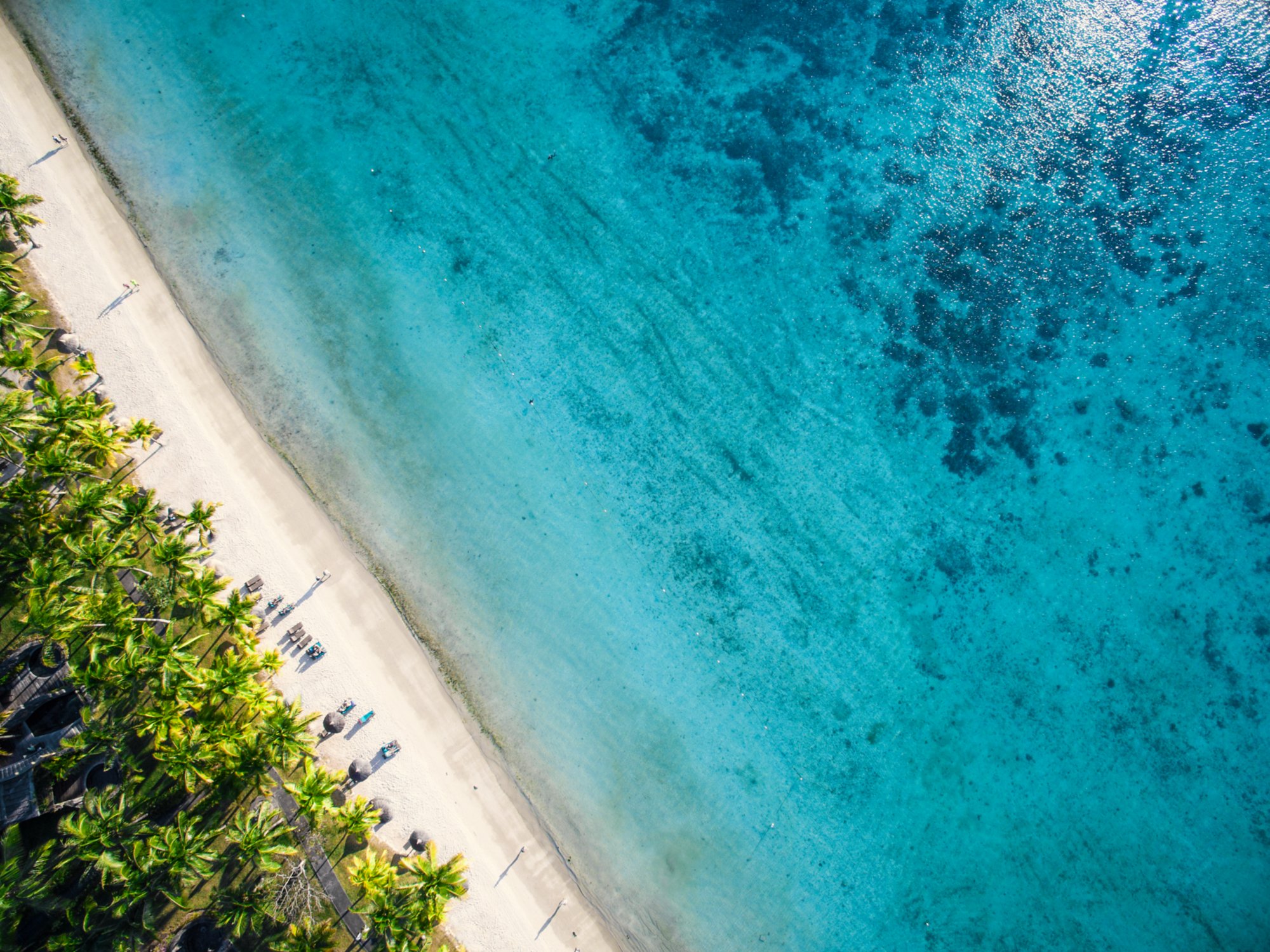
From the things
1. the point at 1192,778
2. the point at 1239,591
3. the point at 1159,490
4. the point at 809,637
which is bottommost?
the point at 1192,778

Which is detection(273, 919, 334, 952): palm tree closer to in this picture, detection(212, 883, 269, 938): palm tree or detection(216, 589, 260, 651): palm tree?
detection(212, 883, 269, 938): palm tree

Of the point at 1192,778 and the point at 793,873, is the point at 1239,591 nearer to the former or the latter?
the point at 1192,778

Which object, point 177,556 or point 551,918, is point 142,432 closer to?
point 177,556

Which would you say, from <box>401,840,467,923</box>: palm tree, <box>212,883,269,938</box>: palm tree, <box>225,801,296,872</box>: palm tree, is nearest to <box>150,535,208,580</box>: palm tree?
<box>225,801,296,872</box>: palm tree

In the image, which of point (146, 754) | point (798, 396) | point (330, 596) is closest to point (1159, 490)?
point (798, 396)

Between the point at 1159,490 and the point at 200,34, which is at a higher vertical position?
the point at 200,34

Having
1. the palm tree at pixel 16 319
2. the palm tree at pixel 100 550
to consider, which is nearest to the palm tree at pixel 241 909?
the palm tree at pixel 100 550
